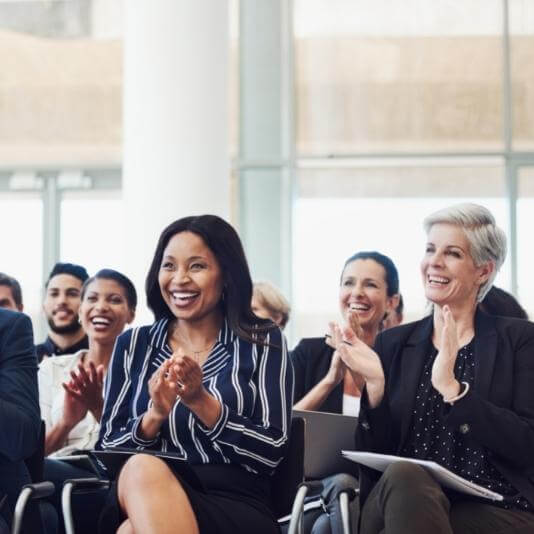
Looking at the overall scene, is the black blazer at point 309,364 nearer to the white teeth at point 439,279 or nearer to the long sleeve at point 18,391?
the white teeth at point 439,279

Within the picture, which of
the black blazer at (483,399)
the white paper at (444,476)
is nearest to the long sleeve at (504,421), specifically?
the black blazer at (483,399)

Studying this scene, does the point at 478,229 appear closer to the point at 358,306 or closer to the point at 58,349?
the point at 358,306

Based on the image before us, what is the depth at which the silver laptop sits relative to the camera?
405 centimetres

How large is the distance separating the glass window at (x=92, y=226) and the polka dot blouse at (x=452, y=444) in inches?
265

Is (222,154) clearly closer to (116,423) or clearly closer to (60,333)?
(60,333)

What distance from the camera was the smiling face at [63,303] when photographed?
5.56 metres

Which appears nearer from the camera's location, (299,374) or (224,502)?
(224,502)

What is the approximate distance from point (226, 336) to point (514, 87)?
6603mm

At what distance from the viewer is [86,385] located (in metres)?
4.13

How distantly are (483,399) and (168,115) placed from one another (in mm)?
4653

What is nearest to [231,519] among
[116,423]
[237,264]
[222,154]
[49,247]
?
[116,423]

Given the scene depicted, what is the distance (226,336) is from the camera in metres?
3.79

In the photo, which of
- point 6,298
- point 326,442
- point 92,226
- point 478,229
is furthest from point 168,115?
point 478,229

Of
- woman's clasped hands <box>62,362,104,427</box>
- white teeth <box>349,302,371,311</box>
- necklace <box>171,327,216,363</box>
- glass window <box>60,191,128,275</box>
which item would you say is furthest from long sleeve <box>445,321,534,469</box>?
glass window <box>60,191,128,275</box>
